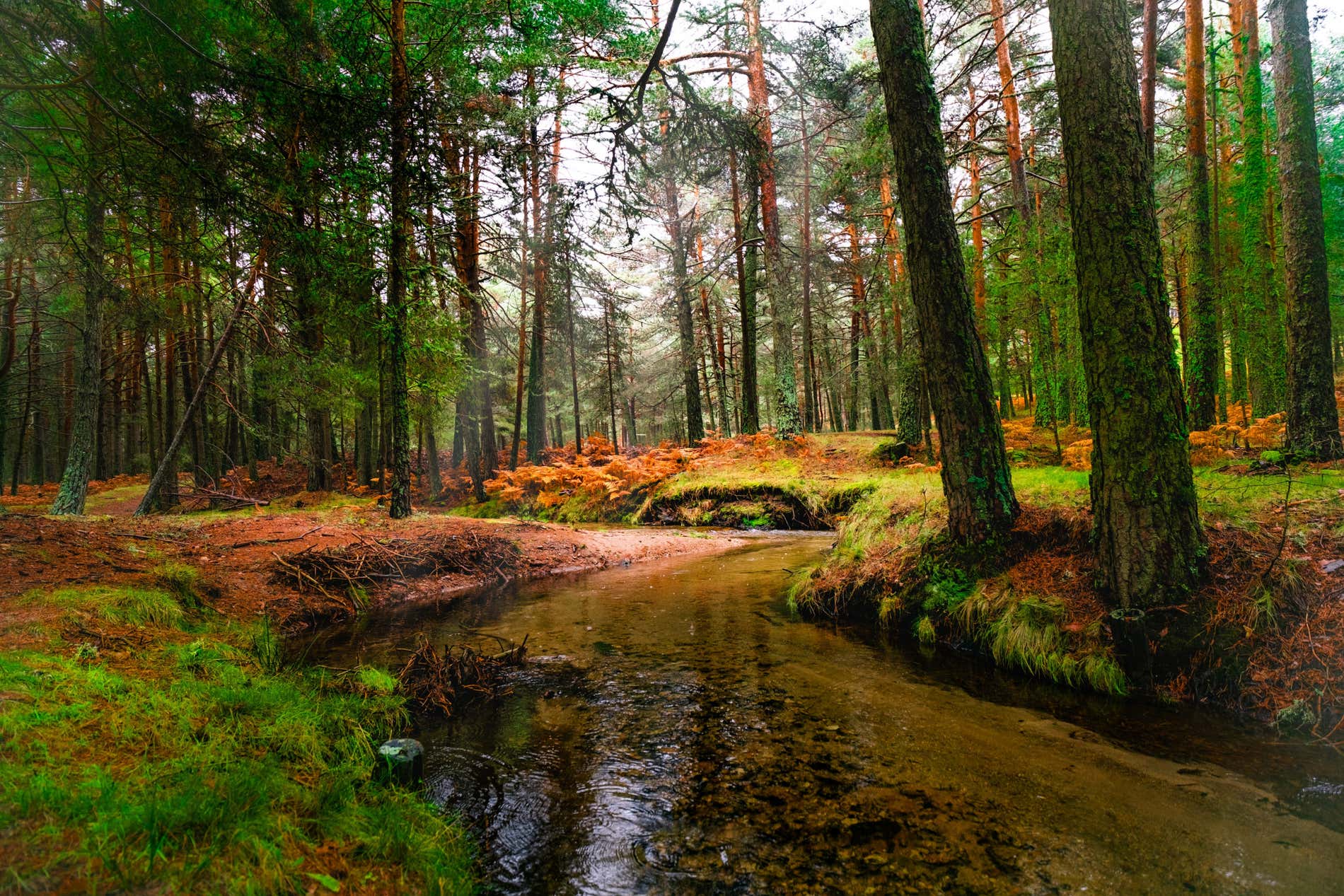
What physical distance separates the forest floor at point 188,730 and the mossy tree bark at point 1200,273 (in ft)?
40.4

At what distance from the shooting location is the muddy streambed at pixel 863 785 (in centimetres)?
217

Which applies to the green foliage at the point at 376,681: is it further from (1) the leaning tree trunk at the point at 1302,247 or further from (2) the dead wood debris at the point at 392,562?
(1) the leaning tree trunk at the point at 1302,247

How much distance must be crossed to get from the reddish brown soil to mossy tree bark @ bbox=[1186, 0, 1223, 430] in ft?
29.0

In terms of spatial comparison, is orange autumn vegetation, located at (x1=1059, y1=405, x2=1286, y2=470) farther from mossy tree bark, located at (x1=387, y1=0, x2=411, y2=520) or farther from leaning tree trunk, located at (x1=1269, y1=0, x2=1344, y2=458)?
mossy tree bark, located at (x1=387, y1=0, x2=411, y2=520)

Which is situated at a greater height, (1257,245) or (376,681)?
(1257,245)

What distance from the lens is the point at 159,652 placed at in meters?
3.67

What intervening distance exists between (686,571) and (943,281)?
5.67m

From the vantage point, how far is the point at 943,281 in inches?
194

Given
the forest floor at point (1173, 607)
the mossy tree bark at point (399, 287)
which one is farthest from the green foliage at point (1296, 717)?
the mossy tree bark at point (399, 287)

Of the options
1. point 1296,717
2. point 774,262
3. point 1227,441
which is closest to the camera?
point 1296,717

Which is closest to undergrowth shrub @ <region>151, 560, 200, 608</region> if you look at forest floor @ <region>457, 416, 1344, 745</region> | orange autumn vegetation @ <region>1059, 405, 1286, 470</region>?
forest floor @ <region>457, 416, 1344, 745</region>

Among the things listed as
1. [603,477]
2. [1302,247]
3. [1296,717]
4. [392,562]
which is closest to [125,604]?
[392,562]

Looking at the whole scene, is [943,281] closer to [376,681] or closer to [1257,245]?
[376,681]

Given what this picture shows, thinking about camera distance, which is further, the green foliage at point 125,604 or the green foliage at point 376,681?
the green foliage at point 125,604
